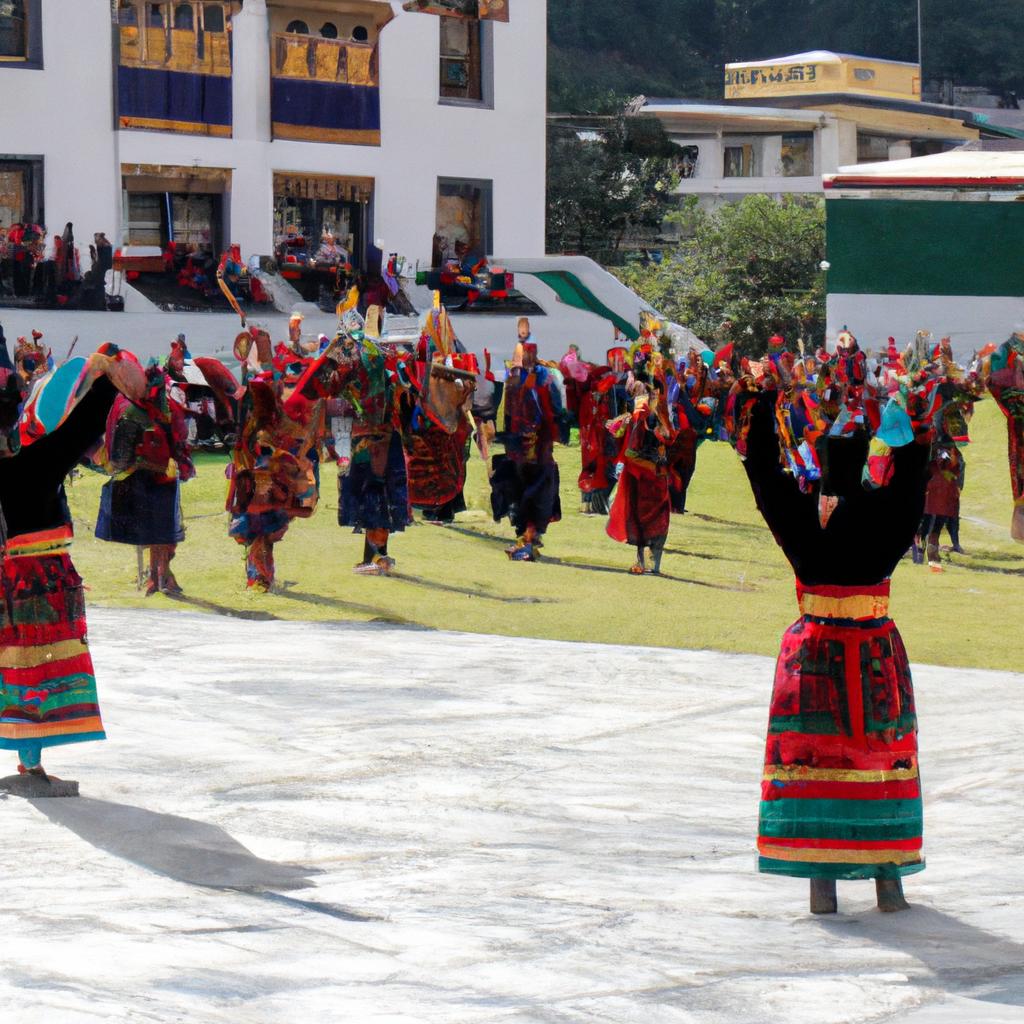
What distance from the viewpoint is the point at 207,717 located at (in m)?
8.98

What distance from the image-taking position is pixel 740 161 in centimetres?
4884

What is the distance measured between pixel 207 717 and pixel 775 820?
3.85m

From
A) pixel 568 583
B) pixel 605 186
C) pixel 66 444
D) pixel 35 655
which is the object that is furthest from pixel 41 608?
pixel 605 186

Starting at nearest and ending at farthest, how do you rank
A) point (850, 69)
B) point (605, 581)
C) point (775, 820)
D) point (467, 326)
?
1. point (775, 820)
2. point (605, 581)
3. point (467, 326)
4. point (850, 69)

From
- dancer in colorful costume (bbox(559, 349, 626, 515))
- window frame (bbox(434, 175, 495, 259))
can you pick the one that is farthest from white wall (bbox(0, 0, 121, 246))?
dancer in colorful costume (bbox(559, 349, 626, 515))

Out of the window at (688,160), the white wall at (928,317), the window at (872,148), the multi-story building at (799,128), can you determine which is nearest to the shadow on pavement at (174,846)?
the white wall at (928,317)

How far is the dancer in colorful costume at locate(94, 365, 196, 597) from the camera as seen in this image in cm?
1279

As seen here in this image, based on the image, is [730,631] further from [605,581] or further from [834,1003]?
[834,1003]

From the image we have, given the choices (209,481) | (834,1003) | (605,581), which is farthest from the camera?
(209,481)

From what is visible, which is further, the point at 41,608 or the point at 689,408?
the point at 689,408

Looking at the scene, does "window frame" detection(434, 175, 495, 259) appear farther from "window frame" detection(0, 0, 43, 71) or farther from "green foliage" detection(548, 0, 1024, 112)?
"green foliage" detection(548, 0, 1024, 112)

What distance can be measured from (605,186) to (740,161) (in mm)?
7192

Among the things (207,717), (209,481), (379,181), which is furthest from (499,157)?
(207,717)

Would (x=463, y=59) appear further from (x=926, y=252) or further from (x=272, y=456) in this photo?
(x=272, y=456)
